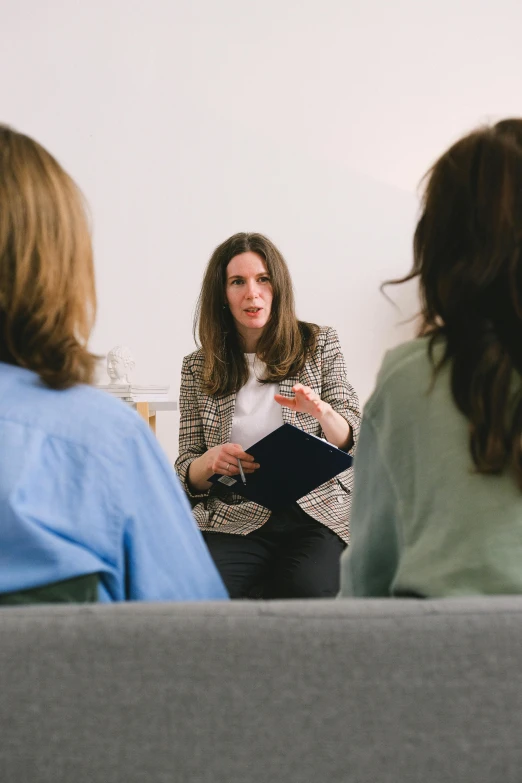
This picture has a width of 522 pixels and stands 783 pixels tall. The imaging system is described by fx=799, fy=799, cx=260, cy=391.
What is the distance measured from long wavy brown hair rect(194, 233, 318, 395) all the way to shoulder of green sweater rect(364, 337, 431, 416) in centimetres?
127

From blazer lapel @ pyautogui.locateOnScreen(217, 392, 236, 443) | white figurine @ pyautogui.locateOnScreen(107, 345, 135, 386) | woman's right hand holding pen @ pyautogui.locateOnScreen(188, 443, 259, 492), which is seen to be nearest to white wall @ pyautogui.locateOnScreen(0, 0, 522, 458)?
white figurine @ pyautogui.locateOnScreen(107, 345, 135, 386)

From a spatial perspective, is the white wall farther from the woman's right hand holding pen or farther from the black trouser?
the black trouser

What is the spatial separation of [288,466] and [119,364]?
1.13m

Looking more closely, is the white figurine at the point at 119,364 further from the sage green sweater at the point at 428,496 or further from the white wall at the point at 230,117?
the sage green sweater at the point at 428,496

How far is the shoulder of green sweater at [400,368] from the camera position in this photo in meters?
0.85

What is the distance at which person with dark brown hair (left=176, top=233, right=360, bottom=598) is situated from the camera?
1849 millimetres

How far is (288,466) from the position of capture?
170 centimetres

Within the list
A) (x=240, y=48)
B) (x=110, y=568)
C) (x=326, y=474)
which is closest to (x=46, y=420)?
(x=110, y=568)

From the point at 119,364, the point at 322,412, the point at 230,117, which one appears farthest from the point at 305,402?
the point at 230,117

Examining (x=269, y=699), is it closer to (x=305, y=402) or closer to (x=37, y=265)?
(x=37, y=265)

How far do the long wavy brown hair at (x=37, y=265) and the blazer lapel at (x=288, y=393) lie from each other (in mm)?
1243

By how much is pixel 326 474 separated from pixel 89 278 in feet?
2.94

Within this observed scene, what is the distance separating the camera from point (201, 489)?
6.74 ft

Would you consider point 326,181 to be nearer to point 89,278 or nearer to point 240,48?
point 240,48
